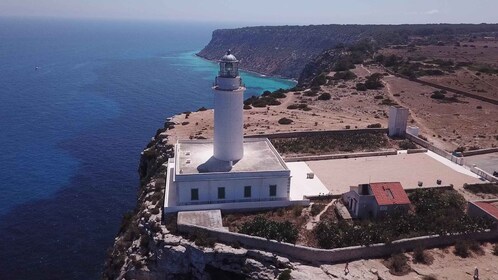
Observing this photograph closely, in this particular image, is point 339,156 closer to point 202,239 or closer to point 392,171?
point 392,171

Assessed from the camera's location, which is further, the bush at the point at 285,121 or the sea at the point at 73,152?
the bush at the point at 285,121

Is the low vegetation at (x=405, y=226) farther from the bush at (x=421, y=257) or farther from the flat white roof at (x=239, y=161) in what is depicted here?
the flat white roof at (x=239, y=161)

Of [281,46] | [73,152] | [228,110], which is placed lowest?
[73,152]

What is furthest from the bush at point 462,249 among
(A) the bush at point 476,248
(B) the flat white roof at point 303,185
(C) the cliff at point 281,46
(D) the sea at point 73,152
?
(C) the cliff at point 281,46

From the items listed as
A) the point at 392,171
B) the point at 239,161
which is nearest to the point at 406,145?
the point at 392,171

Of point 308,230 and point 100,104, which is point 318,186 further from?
point 100,104

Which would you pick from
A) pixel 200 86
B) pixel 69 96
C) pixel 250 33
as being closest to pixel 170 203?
pixel 69 96
